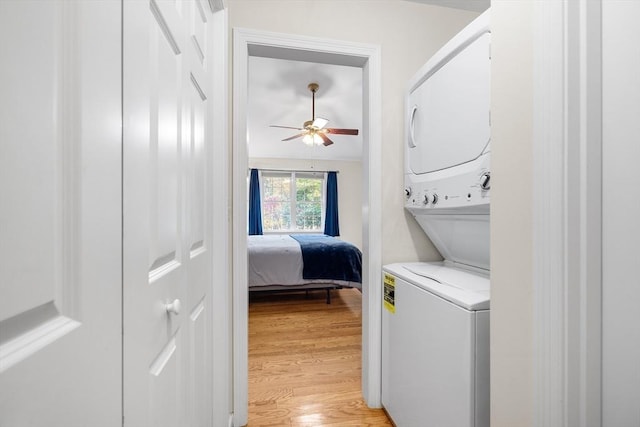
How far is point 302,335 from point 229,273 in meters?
1.42

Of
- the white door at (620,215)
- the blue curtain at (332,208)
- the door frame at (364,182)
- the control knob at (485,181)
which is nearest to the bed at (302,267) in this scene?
the door frame at (364,182)

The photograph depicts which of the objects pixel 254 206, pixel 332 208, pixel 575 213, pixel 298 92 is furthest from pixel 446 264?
pixel 254 206

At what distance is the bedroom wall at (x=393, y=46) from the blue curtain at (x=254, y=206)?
456 cm

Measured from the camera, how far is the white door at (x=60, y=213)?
0.26 metres

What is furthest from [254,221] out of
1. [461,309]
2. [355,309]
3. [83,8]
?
[83,8]

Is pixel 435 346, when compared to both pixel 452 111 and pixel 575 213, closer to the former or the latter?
pixel 575 213

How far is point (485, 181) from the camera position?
1043 mm

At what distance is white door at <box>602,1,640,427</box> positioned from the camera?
22.2 inches

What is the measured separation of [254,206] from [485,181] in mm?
5265

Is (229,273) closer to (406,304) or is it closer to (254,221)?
(406,304)

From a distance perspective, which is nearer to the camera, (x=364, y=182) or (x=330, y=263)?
(x=364, y=182)

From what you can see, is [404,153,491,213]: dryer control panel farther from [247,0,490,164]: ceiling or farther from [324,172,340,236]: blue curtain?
[324,172,340,236]: blue curtain

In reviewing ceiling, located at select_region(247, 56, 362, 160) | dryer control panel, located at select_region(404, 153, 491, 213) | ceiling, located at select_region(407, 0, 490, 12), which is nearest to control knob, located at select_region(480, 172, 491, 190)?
dryer control panel, located at select_region(404, 153, 491, 213)

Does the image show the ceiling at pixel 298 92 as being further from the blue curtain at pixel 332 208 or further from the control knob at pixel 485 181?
the control knob at pixel 485 181
